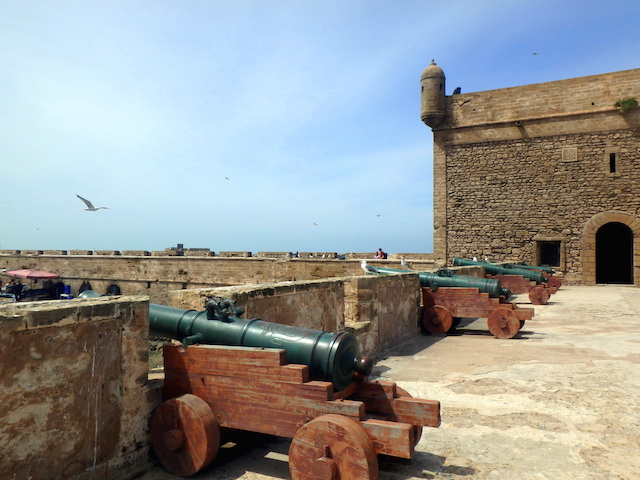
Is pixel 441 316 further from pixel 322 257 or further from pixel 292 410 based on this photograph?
pixel 322 257

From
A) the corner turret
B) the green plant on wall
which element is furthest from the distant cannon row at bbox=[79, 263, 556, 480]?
the green plant on wall

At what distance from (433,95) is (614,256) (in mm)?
9527

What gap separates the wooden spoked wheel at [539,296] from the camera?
9266 mm

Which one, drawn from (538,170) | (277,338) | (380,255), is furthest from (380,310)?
(538,170)

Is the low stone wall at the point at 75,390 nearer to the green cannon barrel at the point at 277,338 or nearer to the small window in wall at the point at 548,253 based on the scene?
the green cannon barrel at the point at 277,338

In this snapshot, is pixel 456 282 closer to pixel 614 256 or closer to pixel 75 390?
pixel 75 390

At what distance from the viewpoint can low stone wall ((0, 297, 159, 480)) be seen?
1984mm

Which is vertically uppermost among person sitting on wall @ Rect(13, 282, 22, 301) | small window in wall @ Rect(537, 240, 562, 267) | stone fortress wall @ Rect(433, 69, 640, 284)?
stone fortress wall @ Rect(433, 69, 640, 284)

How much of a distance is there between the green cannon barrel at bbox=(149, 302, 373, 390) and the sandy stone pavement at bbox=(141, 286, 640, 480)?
0.58 metres

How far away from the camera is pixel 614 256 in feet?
58.5

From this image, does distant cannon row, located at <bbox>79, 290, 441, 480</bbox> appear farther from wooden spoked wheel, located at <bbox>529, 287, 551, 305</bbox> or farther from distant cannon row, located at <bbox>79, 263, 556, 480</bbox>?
wooden spoked wheel, located at <bbox>529, 287, 551, 305</bbox>

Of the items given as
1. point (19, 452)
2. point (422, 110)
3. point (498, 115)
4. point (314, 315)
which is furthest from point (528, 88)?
point (19, 452)

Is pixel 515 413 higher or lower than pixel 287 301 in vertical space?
lower

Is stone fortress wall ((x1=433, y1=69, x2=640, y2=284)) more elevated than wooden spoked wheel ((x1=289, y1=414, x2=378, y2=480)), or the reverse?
stone fortress wall ((x1=433, y1=69, x2=640, y2=284))
